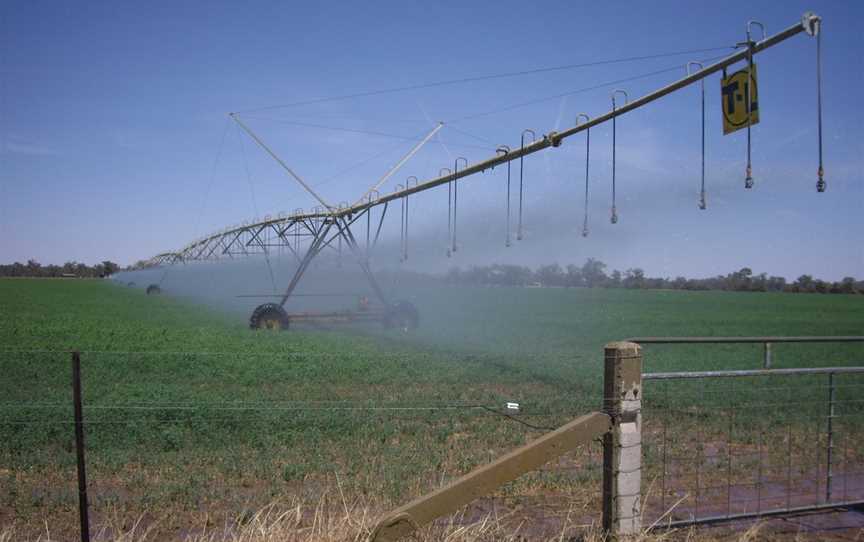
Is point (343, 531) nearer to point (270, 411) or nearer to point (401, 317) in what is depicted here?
point (270, 411)

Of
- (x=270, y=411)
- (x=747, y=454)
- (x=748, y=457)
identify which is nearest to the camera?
(x=747, y=454)

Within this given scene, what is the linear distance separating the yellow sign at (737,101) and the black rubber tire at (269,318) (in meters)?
16.3

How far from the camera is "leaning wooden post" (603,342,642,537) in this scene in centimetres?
449

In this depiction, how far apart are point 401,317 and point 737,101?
16682mm

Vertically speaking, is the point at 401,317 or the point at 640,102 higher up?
the point at 640,102

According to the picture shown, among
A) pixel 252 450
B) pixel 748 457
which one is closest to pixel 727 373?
pixel 748 457

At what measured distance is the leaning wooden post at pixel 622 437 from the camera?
177 inches

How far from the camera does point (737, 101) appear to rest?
345 inches

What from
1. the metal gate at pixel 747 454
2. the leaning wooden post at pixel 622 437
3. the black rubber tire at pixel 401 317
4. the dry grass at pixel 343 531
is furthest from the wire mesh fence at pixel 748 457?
the black rubber tire at pixel 401 317

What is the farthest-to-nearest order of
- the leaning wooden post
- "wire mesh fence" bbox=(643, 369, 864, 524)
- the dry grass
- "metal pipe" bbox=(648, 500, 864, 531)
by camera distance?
"wire mesh fence" bbox=(643, 369, 864, 524) → "metal pipe" bbox=(648, 500, 864, 531) → the leaning wooden post → the dry grass

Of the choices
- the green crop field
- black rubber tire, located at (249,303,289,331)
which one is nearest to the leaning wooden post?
the green crop field

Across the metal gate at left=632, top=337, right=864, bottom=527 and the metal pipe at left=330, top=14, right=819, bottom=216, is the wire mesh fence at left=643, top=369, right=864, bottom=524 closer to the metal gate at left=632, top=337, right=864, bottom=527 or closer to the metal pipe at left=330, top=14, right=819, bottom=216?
the metal gate at left=632, top=337, right=864, bottom=527

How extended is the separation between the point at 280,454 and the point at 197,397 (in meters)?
3.42

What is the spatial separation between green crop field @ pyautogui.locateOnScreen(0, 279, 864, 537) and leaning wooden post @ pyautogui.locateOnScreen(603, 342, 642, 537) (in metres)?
0.87
